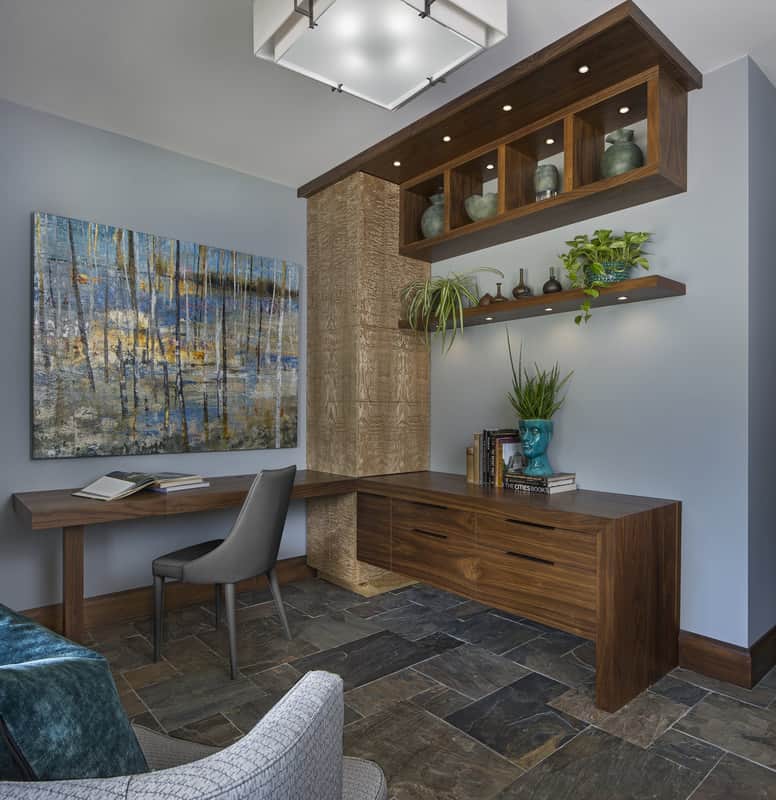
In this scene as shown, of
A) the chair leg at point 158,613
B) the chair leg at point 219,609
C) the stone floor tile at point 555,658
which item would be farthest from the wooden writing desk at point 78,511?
the stone floor tile at point 555,658

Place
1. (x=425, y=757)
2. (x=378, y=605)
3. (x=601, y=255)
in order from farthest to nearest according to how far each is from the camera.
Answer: (x=378, y=605) → (x=601, y=255) → (x=425, y=757)

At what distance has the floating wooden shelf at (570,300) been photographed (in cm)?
252

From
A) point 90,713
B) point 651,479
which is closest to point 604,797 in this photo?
point 651,479

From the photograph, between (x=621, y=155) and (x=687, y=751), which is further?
(x=621, y=155)

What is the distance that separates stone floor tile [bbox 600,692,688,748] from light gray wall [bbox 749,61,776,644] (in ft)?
1.71

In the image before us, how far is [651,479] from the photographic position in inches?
108

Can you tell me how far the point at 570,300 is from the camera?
2.79 m

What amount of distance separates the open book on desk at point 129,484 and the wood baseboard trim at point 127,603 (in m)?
0.65

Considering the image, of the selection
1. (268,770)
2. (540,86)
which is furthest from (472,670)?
(540,86)

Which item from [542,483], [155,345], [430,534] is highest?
[155,345]

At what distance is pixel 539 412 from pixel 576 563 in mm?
916

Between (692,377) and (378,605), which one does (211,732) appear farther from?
(692,377)

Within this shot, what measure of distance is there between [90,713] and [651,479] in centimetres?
260

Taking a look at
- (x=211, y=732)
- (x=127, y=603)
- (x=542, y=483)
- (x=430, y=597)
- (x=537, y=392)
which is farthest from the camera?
(x=430, y=597)
